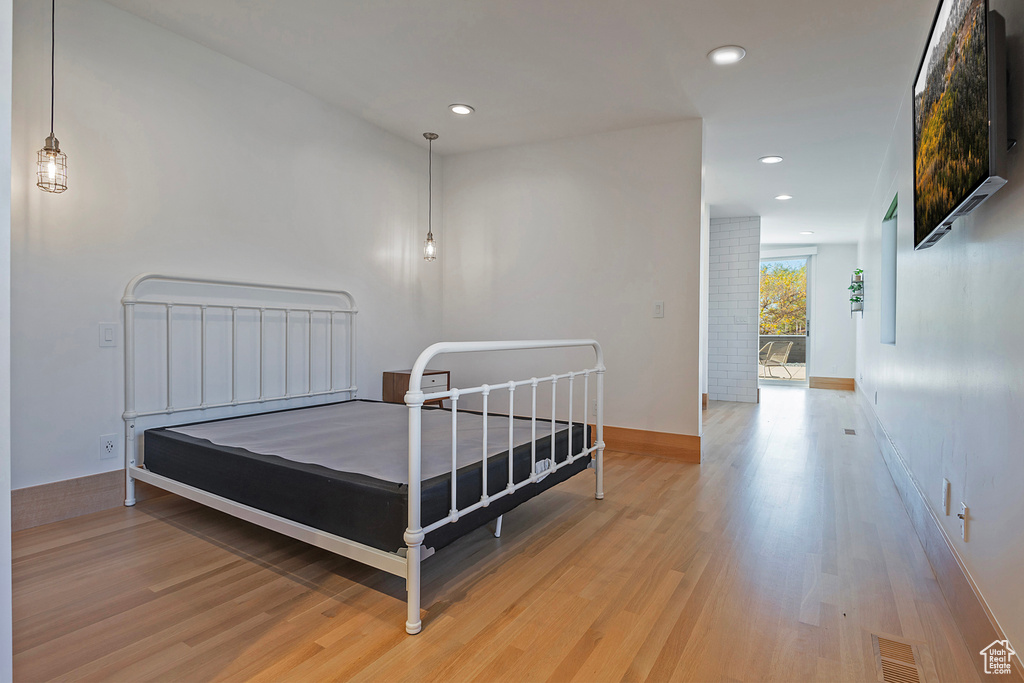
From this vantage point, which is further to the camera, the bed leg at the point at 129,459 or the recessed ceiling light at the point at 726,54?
the recessed ceiling light at the point at 726,54

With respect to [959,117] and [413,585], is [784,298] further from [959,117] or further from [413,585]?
[413,585]

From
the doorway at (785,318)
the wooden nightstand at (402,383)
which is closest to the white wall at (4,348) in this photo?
the wooden nightstand at (402,383)

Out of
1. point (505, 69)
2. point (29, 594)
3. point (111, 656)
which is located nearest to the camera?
point (111, 656)

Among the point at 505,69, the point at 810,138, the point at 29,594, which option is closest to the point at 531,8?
the point at 505,69

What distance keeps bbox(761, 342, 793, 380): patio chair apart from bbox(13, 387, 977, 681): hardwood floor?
6778mm

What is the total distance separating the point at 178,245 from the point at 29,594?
172 cm

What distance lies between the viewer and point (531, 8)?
2.49m

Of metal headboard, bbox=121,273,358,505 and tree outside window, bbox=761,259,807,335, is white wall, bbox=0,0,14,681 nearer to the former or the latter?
metal headboard, bbox=121,273,358,505

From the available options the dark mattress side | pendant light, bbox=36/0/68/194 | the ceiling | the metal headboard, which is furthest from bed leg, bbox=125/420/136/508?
the ceiling

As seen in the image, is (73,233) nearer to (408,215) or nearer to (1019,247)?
(408,215)

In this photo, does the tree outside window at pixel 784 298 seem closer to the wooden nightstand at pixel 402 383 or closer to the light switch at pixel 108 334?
the wooden nightstand at pixel 402 383

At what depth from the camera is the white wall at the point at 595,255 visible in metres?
3.80

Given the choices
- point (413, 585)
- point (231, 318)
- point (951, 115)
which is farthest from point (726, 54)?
point (231, 318)

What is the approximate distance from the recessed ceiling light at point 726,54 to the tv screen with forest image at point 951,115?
2.66 ft
